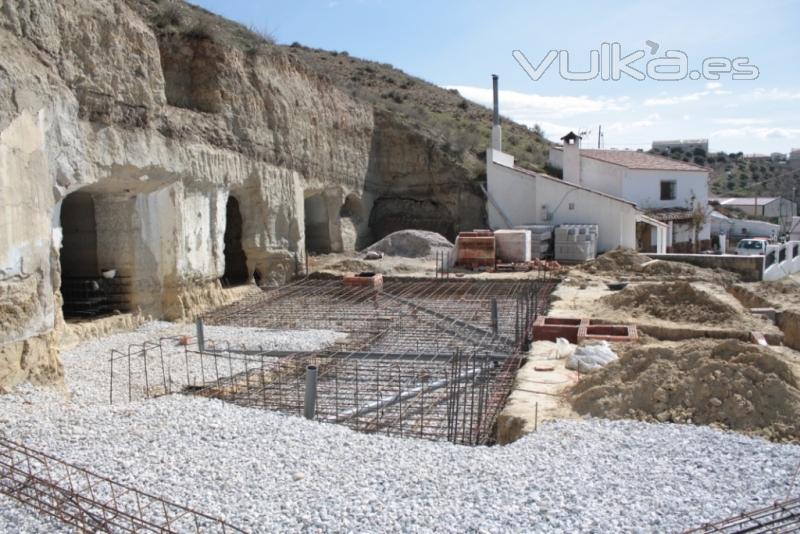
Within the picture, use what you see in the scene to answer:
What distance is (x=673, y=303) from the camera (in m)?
13.2

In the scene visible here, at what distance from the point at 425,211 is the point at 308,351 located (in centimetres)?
1777

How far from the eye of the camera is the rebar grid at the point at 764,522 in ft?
15.4

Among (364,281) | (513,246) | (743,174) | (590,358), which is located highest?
(743,174)

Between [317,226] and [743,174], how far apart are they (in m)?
53.0

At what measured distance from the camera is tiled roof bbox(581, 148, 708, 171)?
28875 millimetres

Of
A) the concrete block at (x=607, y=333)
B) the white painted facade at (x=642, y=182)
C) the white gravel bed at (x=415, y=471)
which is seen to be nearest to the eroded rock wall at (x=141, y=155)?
the white gravel bed at (x=415, y=471)

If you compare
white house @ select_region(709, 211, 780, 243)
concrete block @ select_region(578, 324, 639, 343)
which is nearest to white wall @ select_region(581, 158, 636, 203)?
white house @ select_region(709, 211, 780, 243)

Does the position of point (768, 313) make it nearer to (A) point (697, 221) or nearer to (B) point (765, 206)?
(A) point (697, 221)

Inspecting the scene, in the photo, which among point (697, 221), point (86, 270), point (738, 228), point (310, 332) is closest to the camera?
point (310, 332)

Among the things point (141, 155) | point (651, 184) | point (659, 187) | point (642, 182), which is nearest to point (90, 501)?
point (141, 155)

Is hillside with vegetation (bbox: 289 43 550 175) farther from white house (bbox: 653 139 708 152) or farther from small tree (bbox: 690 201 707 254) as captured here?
white house (bbox: 653 139 708 152)

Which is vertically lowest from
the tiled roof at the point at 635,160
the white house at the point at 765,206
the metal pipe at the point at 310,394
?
the metal pipe at the point at 310,394

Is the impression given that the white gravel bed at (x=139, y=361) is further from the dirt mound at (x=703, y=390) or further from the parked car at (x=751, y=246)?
the parked car at (x=751, y=246)

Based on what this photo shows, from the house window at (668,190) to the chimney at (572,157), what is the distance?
4.20m
